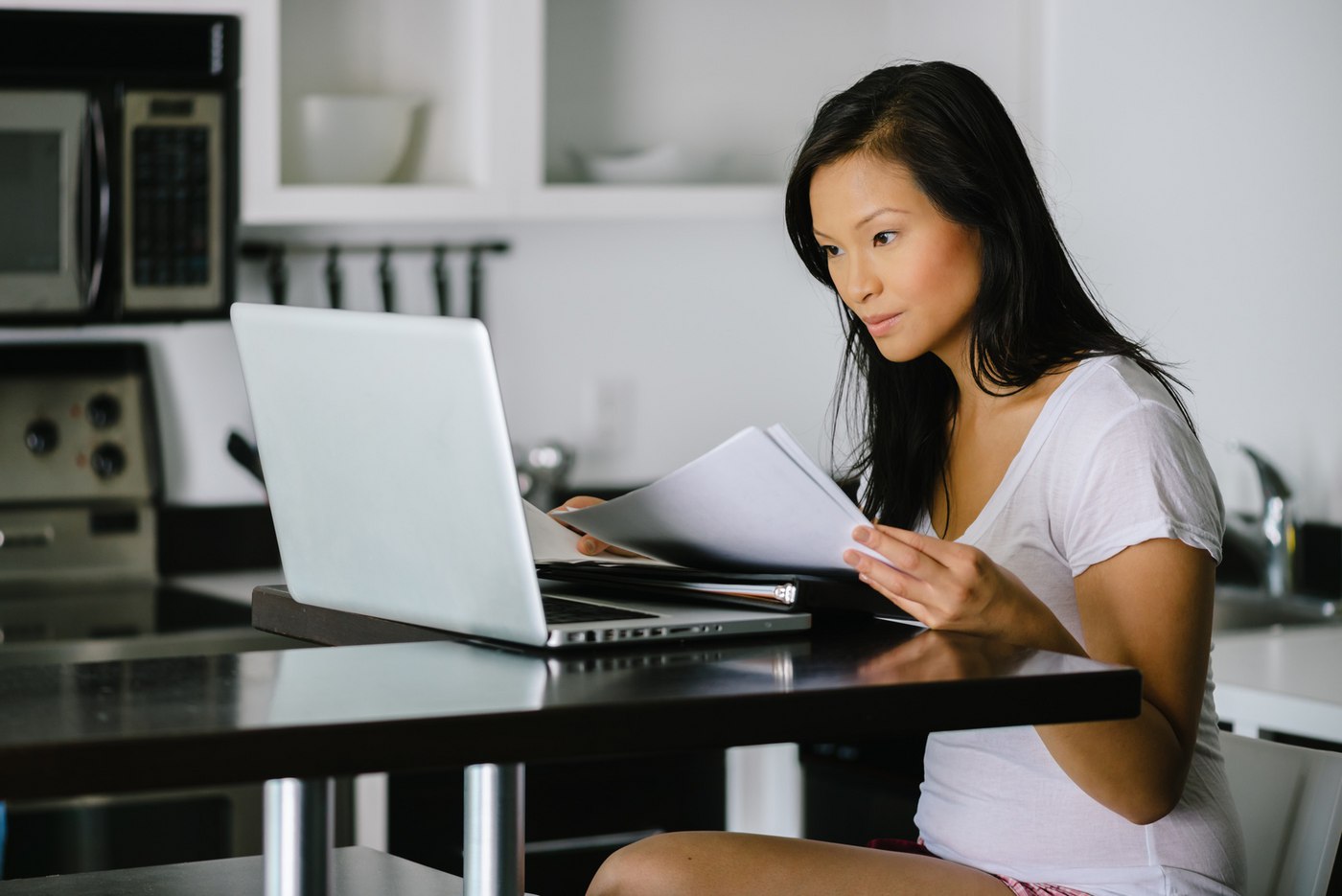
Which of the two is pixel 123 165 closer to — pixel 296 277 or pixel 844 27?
pixel 296 277

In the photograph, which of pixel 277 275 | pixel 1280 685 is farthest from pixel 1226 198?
pixel 277 275

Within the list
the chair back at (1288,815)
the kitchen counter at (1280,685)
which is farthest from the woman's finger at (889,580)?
the kitchen counter at (1280,685)

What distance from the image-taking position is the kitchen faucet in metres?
2.55

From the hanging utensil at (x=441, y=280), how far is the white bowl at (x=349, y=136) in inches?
10.6

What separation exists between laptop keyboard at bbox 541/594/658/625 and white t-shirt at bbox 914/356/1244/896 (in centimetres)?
35

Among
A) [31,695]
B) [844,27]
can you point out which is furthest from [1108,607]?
[844,27]

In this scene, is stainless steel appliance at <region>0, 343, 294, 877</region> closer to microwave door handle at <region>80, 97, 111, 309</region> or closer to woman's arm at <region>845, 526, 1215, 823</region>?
microwave door handle at <region>80, 97, 111, 309</region>

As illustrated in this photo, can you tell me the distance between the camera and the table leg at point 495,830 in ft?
3.27

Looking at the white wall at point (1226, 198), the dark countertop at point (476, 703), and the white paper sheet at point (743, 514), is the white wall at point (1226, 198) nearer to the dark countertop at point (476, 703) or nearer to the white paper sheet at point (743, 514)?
the white paper sheet at point (743, 514)

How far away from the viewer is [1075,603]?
4.27 feet

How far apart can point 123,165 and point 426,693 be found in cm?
196

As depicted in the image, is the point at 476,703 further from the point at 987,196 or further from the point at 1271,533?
the point at 1271,533

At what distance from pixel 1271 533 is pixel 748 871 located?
5.57 feet

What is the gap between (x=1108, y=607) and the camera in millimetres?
1143
